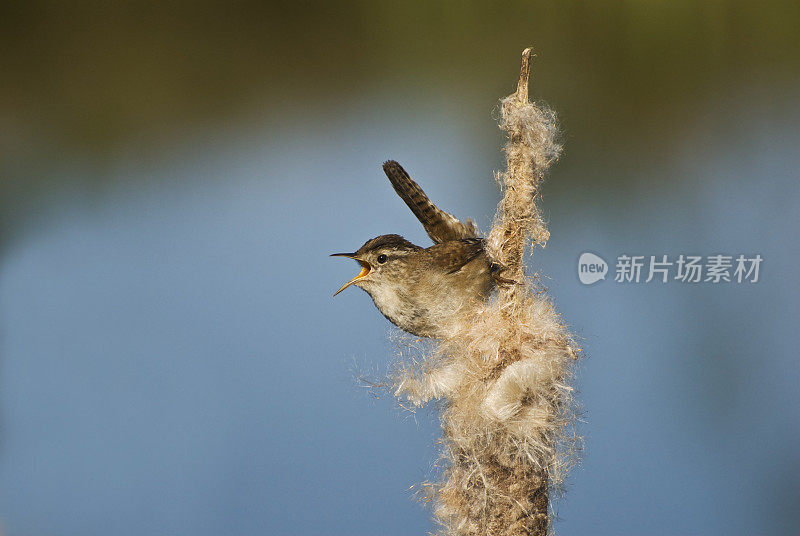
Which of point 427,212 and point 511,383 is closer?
point 511,383

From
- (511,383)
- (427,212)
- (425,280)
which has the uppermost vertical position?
(427,212)

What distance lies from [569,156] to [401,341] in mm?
1150

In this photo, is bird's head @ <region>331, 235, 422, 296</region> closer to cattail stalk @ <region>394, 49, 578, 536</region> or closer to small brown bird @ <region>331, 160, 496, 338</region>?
small brown bird @ <region>331, 160, 496, 338</region>

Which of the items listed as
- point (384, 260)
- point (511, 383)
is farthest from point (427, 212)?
point (511, 383)

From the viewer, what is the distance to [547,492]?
110 centimetres

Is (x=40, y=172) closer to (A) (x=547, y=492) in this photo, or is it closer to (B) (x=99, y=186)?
(B) (x=99, y=186)

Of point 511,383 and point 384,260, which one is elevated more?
point 384,260

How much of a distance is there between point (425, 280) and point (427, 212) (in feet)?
0.47

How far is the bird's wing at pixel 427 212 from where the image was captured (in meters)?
1.18

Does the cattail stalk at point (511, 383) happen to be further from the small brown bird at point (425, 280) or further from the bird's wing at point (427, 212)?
the bird's wing at point (427, 212)

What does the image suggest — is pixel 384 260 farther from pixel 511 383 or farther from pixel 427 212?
pixel 511 383

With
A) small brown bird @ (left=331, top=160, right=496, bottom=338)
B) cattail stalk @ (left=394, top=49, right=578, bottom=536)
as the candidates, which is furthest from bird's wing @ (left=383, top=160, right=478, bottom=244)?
cattail stalk @ (left=394, top=49, right=578, bottom=536)

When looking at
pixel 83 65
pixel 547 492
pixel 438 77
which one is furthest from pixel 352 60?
pixel 547 492

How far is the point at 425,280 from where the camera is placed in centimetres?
116
